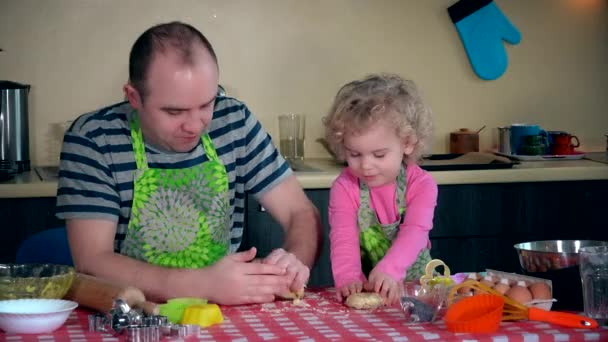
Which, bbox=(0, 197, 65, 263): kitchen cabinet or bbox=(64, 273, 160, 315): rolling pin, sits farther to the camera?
bbox=(0, 197, 65, 263): kitchen cabinet

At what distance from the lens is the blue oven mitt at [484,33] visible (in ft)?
12.1

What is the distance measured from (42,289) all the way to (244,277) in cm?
37

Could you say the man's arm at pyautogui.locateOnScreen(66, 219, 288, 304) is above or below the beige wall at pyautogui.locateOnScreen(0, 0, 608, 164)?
below

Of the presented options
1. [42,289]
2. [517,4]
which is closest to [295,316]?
[42,289]

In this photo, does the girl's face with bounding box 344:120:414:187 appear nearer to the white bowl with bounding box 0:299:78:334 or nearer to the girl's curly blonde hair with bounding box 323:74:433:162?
the girl's curly blonde hair with bounding box 323:74:433:162

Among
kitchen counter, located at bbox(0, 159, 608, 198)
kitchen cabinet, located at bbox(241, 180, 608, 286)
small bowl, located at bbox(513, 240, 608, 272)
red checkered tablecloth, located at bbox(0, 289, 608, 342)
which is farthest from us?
kitchen cabinet, located at bbox(241, 180, 608, 286)

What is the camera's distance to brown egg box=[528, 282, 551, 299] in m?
1.79

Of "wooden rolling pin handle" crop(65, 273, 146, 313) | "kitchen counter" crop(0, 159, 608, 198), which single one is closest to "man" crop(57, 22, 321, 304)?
"wooden rolling pin handle" crop(65, 273, 146, 313)

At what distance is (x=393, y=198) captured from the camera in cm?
219

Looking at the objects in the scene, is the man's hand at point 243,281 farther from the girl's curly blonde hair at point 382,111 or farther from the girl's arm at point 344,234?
the girl's curly blonde hair at point 382,111

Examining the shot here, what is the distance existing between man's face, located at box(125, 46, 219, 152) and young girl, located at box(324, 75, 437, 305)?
13.3 inches

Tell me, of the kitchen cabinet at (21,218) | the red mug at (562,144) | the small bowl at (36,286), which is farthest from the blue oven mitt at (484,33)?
the small bowl at (36,286)

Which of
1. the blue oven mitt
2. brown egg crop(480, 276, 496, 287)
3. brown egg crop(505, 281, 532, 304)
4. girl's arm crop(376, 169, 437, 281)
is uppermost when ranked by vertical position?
the blue oven mitt

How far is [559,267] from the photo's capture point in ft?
6.33
